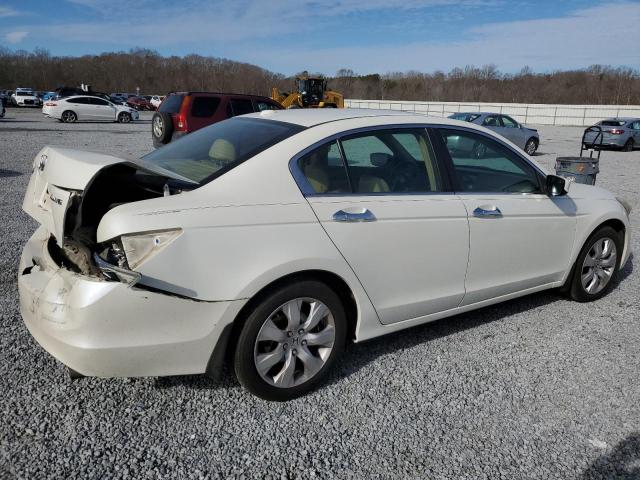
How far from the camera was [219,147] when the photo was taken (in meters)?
A: 3.26

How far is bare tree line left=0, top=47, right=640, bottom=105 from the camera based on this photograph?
251ft

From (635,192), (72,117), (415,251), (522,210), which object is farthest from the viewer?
(72,117)

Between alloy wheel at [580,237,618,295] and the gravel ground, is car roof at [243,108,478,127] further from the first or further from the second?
alloy wheel at [580,237,618,295]

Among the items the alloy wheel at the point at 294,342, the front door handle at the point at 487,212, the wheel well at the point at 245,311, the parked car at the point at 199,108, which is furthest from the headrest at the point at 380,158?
the parked car at the point at 199,108

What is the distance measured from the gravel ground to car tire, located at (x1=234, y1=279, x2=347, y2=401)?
14 cm

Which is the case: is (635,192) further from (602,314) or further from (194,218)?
(194,218)

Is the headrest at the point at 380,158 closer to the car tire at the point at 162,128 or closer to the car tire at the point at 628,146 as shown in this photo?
the car tire at the point at 162,128

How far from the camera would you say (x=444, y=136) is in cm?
356

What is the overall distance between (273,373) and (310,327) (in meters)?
0.33

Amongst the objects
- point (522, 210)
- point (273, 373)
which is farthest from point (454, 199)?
point (273, 373)

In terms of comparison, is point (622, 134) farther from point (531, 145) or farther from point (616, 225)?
point (616, 225)

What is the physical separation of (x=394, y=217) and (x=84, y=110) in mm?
28958

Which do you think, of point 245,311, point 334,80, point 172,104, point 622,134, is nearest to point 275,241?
point 245,311

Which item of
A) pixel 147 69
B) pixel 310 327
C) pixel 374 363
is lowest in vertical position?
pixel 374 363
